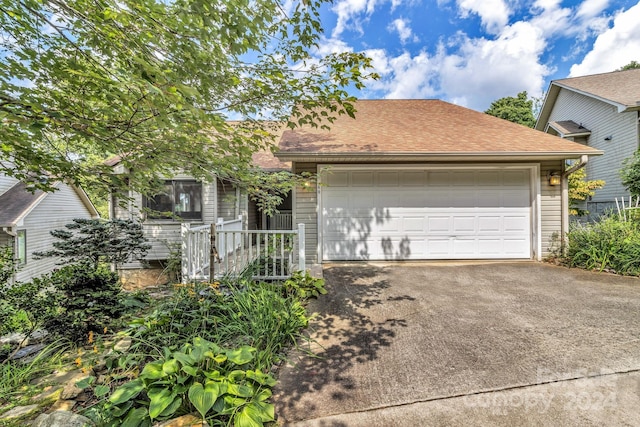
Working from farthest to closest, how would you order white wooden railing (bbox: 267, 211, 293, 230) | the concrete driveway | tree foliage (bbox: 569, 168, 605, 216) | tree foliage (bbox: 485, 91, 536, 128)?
A: 1. tree foliage (bbox: 485, 91, 536, 128)
2. white wooden railing (bbox: 267, 211, 293, 230)
3. tree foliage (bbox: 569, 168, 605, 216)
4. the concrete driveway

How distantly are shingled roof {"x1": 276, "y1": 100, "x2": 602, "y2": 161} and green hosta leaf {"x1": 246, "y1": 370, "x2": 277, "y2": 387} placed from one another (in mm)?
4059

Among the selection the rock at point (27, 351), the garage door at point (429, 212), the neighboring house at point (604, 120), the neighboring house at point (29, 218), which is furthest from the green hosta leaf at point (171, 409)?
the neighboring house at point (604, 120)

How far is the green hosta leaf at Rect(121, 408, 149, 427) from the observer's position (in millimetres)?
1776

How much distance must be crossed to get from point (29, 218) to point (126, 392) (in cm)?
1257

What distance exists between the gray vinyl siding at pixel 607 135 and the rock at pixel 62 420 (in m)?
14.0

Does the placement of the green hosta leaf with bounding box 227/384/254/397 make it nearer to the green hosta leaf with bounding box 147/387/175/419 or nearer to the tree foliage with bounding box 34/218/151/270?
the green hosta leaf with bounding box 147/387/175/419

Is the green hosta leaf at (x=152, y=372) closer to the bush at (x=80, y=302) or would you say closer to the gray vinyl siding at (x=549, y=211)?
the bush at (x=80, y=302)

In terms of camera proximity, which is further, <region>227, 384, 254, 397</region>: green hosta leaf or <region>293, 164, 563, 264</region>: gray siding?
<region>293, 164, 563, 264</region>: gray siding

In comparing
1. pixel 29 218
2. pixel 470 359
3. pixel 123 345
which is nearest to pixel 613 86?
pixel 470 359

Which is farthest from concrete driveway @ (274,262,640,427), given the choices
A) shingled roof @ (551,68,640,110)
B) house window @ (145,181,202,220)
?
shingled roof @ (551,68,640,110)

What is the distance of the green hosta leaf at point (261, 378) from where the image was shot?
6.86 ft

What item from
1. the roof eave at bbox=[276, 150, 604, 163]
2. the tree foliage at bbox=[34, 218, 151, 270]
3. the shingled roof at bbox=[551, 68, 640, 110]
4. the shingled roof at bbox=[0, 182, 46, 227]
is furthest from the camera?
the shingled roof at bbox=[551, 68, 640, 110]

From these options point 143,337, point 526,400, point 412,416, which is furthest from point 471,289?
point 143,337

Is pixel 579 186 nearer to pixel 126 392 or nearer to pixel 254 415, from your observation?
pixel 254 415
